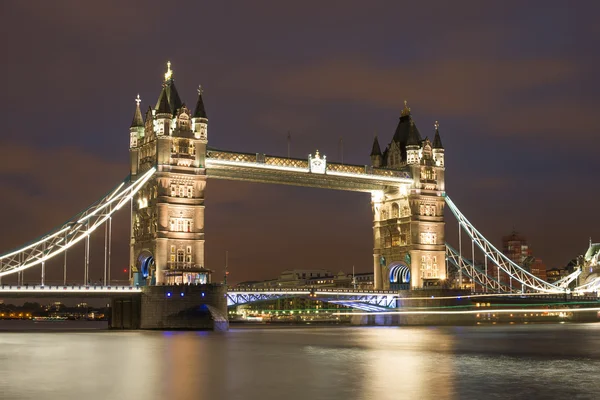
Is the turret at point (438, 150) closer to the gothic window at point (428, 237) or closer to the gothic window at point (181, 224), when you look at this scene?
the gothic window at point (428, 237)

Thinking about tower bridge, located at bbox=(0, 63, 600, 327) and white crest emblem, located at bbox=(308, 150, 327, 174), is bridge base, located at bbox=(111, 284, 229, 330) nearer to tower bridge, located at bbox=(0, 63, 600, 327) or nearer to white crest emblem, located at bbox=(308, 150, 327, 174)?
tower bridge, located at bbox=(0, 63, 600, 327)

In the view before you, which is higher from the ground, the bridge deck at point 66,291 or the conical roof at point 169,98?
the conical roof at point 169,98

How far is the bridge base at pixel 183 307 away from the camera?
67312 millimetres

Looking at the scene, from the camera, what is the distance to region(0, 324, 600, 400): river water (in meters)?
22.5

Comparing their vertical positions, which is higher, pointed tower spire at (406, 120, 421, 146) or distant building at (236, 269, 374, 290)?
pointed tower spire at (406, 120, 421, 146)

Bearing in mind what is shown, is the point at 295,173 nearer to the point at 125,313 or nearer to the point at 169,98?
the point at 169,98

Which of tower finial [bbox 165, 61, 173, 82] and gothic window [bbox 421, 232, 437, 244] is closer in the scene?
tower finial [bbox 165, 61, 173, 82]

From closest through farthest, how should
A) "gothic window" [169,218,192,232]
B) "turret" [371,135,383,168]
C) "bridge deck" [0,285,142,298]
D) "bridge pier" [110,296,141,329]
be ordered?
1. "bridge deck" [0,285,142,298]
2. "bridge pier" [110,296,141,329]
3. "gothic window" [169,218,192,232]
4. "turret" [371,135,383,168]

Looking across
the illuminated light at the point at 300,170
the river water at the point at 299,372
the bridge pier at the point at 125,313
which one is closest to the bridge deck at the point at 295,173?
the illuminated light at the point at 300,170

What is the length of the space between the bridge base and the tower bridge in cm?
18

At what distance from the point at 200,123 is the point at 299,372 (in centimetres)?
4829

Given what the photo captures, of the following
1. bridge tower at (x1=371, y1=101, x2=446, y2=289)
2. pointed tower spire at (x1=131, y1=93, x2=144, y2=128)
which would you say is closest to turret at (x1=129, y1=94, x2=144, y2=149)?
pointed tower spire at (x1=131, y1=93, x2=144, y2=128)

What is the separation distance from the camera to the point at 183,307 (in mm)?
67438

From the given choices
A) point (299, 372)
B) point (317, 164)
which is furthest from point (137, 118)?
point (299, 372)
